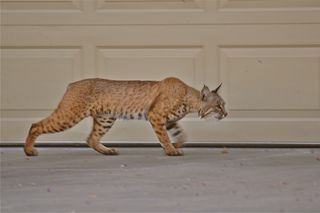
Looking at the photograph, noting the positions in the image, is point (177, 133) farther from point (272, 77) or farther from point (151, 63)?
point (272, 77)

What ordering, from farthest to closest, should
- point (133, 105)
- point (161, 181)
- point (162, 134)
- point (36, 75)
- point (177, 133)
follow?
1. point (36, 75)
2. point (177, 133)
3. point (133, 105)
4. point (162, 134)
5. point (161, 181)

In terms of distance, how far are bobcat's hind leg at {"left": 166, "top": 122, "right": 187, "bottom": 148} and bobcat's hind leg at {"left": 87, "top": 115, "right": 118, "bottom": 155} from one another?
1.43 feet

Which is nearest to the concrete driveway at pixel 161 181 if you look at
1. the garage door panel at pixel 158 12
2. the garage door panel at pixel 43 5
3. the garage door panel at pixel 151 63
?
the garage door panel at pixel 151 63

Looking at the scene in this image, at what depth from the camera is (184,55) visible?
24.7 feet

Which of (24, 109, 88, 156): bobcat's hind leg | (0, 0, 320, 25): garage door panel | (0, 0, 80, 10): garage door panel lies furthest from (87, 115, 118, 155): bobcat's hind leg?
(0, 0, 80, 10): garage door panel

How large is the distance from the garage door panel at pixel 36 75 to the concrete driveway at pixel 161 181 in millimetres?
433

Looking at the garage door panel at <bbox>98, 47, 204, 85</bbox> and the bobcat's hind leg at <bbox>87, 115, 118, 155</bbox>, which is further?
the garage door panel at <bbox>98, 47, 204, 85</bbox>

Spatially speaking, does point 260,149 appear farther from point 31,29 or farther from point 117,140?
point 31,29

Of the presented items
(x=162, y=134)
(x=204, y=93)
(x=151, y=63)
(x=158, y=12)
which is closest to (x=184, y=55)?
(x=151, y=63)

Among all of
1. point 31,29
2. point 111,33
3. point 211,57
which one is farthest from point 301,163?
Result: point 31,29

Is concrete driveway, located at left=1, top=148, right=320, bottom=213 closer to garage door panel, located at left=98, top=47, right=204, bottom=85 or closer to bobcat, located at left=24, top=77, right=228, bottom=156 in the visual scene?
bobcat, located at left=24, top=77, right=228, bottom=156

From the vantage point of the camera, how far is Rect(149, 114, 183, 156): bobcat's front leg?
6879mm

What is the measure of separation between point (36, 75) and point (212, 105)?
5.00 ft

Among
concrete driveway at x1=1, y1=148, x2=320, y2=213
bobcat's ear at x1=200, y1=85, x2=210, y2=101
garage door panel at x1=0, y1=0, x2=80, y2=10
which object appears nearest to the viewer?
concrete driveway at x1=1, y1=148, x2=320, y2=213
